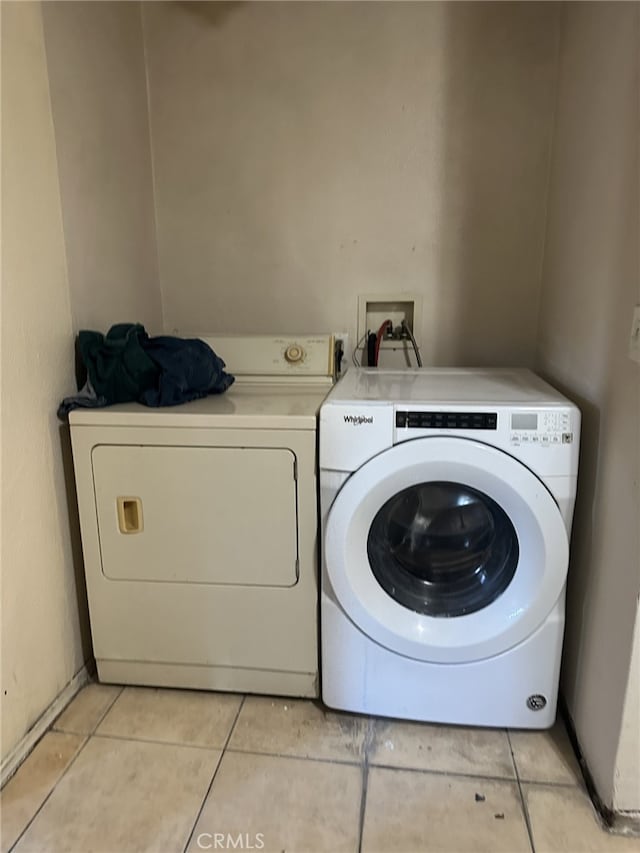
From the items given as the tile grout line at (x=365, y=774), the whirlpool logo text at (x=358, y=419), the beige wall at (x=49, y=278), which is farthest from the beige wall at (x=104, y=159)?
the tile grout line at (x=365, y=774)

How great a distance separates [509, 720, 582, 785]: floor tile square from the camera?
132 cm

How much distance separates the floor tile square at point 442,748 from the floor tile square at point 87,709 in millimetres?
709

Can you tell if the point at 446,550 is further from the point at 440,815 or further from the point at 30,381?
the point at 30,381

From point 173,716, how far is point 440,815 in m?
0.70

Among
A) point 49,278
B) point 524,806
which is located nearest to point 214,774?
point 524,806

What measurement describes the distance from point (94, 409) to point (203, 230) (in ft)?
2.85

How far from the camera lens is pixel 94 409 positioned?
1472 millimetres

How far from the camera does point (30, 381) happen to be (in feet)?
4.53

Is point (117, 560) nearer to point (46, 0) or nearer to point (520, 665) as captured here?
point (520, 665)

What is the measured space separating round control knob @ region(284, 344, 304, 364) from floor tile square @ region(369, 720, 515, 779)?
1.03m

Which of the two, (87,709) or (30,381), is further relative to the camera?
(87,709)

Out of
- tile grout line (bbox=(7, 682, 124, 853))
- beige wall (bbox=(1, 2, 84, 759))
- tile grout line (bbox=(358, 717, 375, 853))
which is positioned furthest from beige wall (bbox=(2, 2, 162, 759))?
tile grout line (bbox=(358, 717, 375, 853))

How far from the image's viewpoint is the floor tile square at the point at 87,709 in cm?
148

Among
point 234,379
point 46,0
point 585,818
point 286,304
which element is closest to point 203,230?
point 286,304
